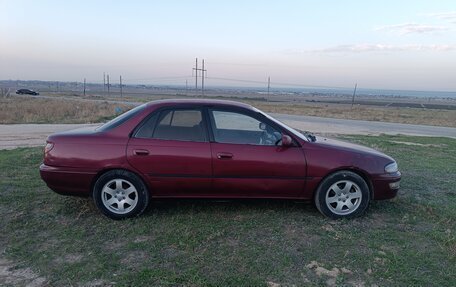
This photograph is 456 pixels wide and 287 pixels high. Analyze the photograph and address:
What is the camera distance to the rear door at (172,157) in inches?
183

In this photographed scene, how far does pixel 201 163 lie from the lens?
4.66 meters

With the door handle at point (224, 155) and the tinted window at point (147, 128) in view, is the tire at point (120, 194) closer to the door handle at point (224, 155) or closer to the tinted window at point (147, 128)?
the tinted window at point (147, 128)

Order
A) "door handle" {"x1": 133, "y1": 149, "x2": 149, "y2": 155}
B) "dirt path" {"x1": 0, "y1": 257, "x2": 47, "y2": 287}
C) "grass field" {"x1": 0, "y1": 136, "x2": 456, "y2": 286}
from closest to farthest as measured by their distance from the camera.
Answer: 1. "dirt path" {"x1": 0, "y1": 257, "x2": 47, "y2": 287}
2. "grass field" {"x1": 0, "y1": 136, "x2": 456, "y2": 286}
3. "door handle" {"x1": 133, "y1": 149, "x2": 149, "y2": 155}

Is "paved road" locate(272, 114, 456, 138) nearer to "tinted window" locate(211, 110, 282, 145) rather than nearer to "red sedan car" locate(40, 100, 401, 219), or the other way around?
"red sedan car" locate(40, 100, 401, 219)

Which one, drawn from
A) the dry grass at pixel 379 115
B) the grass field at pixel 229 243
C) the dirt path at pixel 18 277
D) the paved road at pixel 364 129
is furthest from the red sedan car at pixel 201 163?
the dry grass at pixel 379 115

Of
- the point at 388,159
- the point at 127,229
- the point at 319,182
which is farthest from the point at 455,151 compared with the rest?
the point at 127,229

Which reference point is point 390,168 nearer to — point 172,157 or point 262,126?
point 262,126

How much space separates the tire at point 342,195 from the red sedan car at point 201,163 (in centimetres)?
1

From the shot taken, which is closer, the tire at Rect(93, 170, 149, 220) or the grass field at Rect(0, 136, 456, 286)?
the grass field at Rect(0, 136, 456, 286)

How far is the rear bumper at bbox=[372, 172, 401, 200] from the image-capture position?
16.2 feet

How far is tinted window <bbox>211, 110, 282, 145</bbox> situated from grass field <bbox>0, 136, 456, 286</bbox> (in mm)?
941

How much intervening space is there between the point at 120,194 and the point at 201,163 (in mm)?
1035

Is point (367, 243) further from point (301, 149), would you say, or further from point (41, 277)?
point (41, 277)

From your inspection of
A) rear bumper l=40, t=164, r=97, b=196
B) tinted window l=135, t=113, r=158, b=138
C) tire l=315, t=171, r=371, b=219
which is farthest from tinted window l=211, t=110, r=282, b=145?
rear bumper l=40, t=164, r=97, b=196
